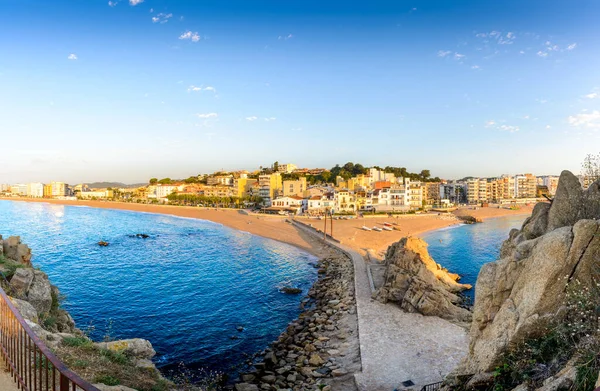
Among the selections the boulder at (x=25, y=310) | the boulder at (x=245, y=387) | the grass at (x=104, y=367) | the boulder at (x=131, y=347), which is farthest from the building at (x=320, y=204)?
the grass at (x=104, y=367)

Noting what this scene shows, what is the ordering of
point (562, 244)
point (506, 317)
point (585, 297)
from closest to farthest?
point (585, 297) < point (562, 244) < point (506, 317)

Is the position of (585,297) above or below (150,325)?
above

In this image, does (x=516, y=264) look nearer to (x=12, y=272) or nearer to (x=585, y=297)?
(x=585, y=297)

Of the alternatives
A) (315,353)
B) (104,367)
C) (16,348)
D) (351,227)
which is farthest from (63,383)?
(351,227)

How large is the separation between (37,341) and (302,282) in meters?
27.6

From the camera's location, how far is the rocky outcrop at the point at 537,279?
289 inches

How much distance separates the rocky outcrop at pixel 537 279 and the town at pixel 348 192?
7048cm

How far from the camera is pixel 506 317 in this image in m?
8.25

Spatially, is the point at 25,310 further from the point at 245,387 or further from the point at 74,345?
the point at 245,387

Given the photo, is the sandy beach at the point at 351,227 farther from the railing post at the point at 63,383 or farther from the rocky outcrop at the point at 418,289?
the railing post at the point at 63,383

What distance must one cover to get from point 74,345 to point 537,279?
11.6 m

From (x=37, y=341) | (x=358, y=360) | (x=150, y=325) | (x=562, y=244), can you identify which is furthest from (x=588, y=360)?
(x=150, y=325)

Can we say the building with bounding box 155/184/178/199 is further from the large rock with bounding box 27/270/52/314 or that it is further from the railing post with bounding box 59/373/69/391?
the railing post with bounding box 59/373/69/391

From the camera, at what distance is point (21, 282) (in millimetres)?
12930
